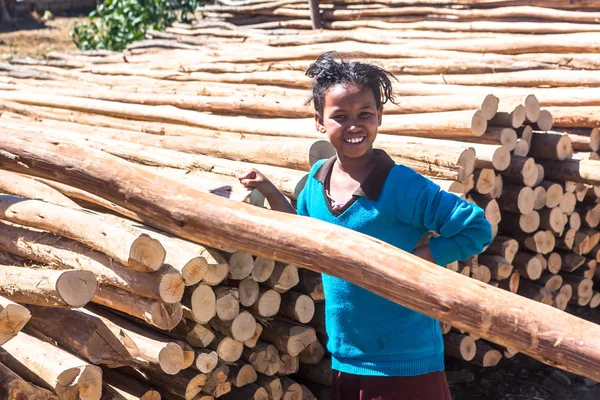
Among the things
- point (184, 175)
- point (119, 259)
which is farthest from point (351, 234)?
point (184, 175)

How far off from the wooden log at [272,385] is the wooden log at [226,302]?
40 centimetres

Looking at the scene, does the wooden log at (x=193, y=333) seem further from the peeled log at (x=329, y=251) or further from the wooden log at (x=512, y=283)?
the wooden log at (x=512, y=283)

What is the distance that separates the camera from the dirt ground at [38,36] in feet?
46.8

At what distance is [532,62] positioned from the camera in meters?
5.82

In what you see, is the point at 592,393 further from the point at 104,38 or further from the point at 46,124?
the point at 104,38

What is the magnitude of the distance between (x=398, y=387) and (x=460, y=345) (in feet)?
5.71

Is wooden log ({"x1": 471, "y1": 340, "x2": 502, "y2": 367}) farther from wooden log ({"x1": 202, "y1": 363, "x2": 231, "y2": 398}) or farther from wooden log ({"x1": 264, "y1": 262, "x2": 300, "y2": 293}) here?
wooden log ({"x1": 202, "y1": 363, "x2": 231, "y2": 398})

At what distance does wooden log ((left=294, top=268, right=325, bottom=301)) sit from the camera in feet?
12.0

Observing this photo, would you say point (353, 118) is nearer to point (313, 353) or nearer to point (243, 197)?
point (243, 197)

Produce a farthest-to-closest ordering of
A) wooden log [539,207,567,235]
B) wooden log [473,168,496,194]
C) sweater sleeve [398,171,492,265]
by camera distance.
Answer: wooden log [539,207,567,235] < wooden log [473,168,496,194] < sweater sleeve [398,171,492,265]

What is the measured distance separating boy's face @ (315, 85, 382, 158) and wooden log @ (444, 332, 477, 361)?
6.51 feet

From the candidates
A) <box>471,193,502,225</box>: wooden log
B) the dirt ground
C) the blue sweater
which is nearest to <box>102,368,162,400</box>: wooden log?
the blue sweater

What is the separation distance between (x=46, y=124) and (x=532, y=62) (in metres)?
3.55

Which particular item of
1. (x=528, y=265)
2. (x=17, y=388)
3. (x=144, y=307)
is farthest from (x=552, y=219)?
(x=17, y=388)
